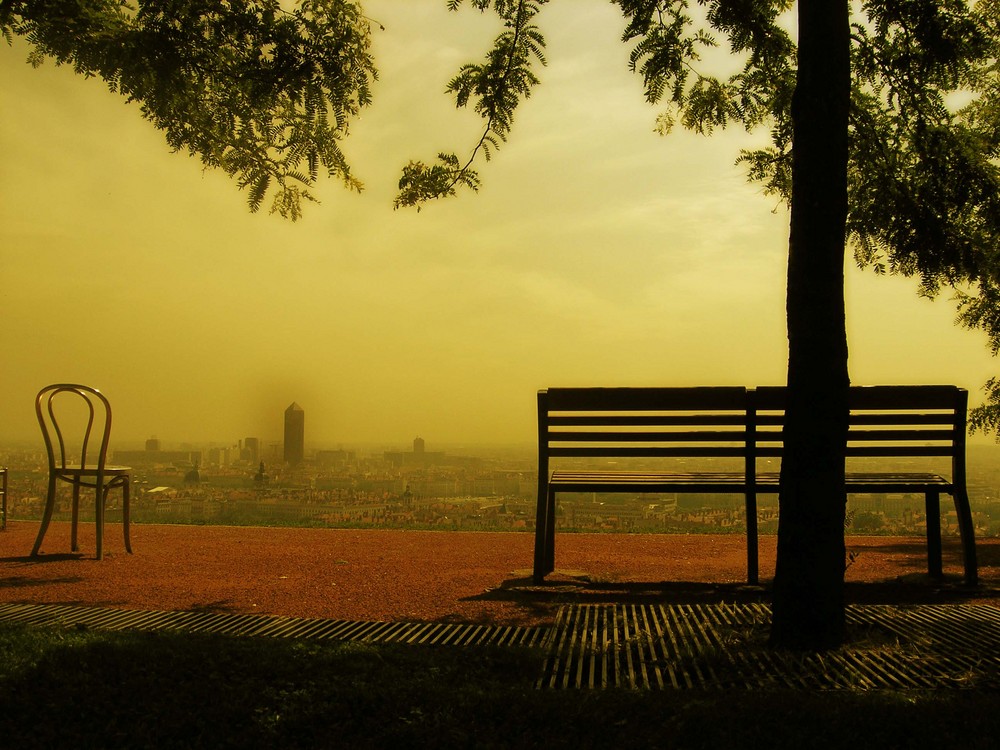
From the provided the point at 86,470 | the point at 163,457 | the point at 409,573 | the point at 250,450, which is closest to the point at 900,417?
the point at 409,573

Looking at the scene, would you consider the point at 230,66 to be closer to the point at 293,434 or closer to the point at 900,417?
the point at 900,417

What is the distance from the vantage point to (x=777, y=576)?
416 cm

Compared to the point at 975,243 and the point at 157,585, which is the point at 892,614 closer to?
the point at 975,243

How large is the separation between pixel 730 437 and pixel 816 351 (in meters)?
2.06

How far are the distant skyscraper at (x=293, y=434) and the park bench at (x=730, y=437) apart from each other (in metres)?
19.6

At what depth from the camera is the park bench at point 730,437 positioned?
6.09 metres

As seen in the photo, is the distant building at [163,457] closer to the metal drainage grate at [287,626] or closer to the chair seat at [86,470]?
the chair seat at [86,470]

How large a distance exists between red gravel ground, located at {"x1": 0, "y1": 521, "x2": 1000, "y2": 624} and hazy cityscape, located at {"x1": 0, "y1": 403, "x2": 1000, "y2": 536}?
1.69 feet

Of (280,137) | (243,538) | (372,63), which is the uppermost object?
(372,63)

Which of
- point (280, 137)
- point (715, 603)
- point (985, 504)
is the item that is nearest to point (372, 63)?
point (280, 137)

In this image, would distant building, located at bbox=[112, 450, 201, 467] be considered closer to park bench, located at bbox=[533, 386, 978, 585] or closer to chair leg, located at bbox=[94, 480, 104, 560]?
chair leg, located at bbox=[94, 480, 104, 560]

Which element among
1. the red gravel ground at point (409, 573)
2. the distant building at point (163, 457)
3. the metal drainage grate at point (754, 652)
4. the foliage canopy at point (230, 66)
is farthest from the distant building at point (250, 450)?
the metal drainage grate at point (754, 652)

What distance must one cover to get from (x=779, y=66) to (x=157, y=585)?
628 cm

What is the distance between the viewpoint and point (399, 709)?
2.95 m
